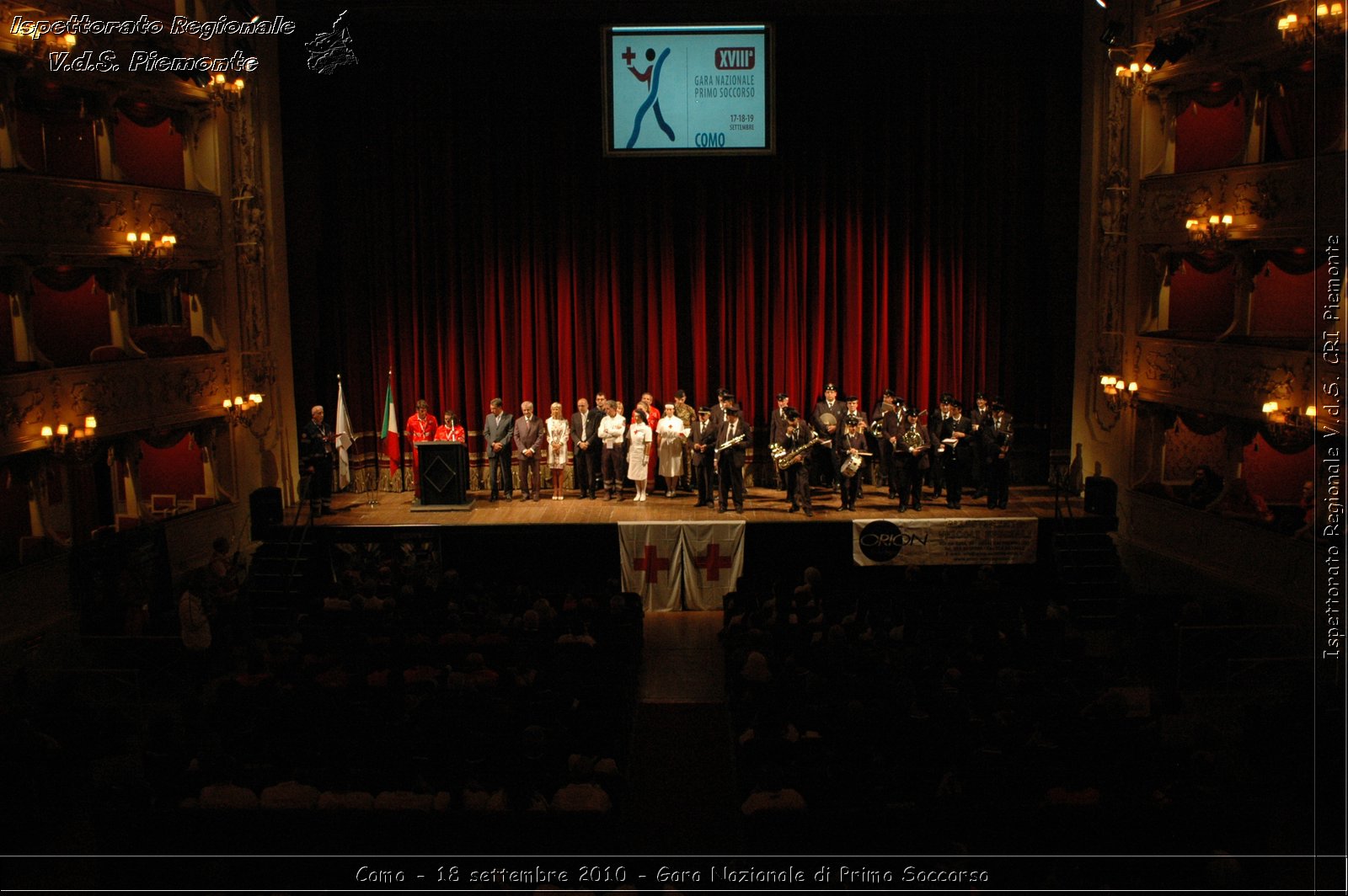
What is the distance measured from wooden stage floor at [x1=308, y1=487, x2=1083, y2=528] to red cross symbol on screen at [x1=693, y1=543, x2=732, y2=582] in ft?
1.54

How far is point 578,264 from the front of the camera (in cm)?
2038

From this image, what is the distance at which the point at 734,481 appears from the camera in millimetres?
17594

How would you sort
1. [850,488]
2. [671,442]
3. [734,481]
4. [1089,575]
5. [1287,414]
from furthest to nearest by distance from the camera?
[671,442] → [734,481] → [850,488] → [1089,575] → [1287,414]

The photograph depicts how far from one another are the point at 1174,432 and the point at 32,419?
1580cm

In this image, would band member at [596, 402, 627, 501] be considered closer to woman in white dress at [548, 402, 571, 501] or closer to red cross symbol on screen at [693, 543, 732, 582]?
woman in white dress at [548, 402, 571, 501]

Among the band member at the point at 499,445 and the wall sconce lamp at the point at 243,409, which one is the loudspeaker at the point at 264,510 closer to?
the wall sconce lamp at the point at 243,409

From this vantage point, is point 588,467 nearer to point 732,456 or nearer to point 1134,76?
point 732,456

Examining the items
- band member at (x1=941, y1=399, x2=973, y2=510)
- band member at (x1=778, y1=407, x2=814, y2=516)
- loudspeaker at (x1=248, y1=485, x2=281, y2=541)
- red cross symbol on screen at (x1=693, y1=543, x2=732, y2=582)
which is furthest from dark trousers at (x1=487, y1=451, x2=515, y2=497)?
band member at (x1=941, y1=399, x2=973, y2=510)

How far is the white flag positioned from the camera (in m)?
19.3

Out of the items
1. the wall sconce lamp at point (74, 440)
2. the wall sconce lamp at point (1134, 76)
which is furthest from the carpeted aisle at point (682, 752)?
the wall sconce lamp at point (1134, 76)

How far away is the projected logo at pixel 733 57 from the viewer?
1870 centimetres

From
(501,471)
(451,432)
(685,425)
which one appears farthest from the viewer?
(501,471)

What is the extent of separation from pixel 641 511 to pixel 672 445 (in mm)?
1207

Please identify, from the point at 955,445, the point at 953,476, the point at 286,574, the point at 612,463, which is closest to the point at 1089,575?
the point at 953,476
